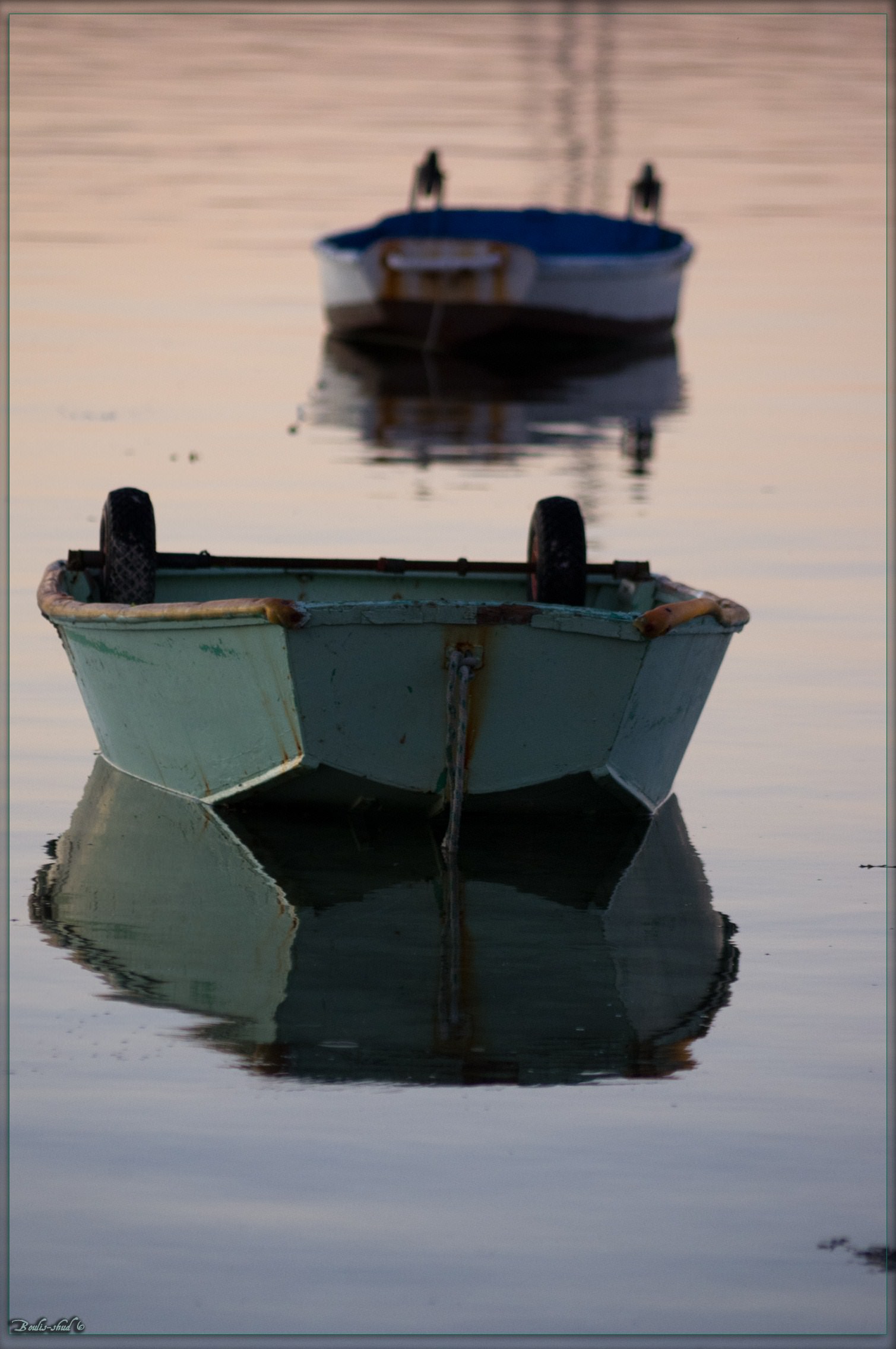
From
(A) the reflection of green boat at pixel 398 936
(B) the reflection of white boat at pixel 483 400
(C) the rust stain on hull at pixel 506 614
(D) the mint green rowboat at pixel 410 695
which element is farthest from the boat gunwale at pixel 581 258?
(C) the rust stain on hull at pixel 506 614

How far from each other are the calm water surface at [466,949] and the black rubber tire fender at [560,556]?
40.3 inches

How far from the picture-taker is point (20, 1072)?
7.83m

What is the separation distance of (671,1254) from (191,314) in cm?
2432

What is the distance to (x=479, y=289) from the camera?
1093 inches

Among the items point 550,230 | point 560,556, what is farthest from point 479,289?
point 560,556

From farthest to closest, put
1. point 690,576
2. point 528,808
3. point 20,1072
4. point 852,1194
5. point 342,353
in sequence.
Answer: point 342,353 → point 690,576 → point 528,808 → point 20,1072 → point 852,1194

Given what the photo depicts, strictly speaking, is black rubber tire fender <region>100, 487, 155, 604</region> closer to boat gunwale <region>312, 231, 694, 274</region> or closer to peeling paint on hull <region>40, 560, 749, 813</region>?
peeling paint on hull <region>40, 560, 749, 813</region>

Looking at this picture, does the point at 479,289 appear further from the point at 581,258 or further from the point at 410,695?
the point at 410,695

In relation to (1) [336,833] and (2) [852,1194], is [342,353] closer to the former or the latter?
(1) [336,833]

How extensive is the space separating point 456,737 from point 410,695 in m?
0.25

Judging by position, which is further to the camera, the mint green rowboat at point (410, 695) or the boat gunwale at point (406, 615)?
the mint green rowboat at point (410, 695)

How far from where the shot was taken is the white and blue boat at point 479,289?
2770 cm

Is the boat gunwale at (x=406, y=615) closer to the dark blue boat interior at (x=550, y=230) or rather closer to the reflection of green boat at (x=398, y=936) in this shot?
the reflection of green boat at (x=398, y=936)

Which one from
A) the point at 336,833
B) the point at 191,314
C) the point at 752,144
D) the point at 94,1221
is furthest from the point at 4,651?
the point at 752,144
